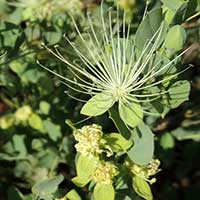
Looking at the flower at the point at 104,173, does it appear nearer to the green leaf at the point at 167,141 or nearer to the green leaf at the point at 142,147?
the green leaf at the point at 142,147

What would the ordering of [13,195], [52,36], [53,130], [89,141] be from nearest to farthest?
[89,141] → [13,195] → [52,36] → [53,130]

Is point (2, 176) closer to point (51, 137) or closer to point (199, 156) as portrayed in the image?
point (51, 137)

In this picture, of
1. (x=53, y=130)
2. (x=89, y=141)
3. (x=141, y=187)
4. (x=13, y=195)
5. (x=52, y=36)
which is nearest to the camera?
(x=89, y=141)

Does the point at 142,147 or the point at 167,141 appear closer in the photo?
the point at 142,147

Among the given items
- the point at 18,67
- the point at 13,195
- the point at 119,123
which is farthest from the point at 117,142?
the point at 18,67

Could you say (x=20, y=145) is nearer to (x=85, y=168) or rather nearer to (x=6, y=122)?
(x=6, y=122)

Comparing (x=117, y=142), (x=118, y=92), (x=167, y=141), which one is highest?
(x=118, y=92)

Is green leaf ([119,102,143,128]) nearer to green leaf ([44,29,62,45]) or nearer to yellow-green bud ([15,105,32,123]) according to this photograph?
green leaf ([44,29,62,45])

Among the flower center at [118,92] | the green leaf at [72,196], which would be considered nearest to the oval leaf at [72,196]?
the green leaf at [72,196]
